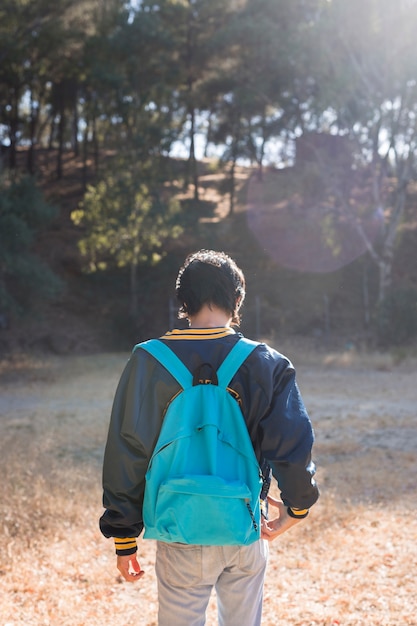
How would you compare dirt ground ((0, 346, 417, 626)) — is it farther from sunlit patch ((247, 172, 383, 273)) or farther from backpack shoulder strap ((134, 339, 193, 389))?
sunlit patch ((247, 172, 383, 273))

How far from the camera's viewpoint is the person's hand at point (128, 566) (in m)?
1.97

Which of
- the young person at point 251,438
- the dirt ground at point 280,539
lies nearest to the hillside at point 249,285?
the dirt ground at point 280,539

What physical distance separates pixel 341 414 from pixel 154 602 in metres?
6.11

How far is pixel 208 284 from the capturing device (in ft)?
6.46

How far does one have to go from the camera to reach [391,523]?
4852mm

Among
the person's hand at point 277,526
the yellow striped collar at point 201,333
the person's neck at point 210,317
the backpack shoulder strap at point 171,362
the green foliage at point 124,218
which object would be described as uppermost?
the green foliage at point 124,218

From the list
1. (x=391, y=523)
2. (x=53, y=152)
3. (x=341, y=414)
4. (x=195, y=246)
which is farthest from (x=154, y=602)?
(x=53, y=152)

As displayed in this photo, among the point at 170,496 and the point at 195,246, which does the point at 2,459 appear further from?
the point at 195,246

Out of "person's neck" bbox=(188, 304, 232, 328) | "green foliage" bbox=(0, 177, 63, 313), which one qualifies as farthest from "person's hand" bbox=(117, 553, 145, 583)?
"green foliage" bbox=(0, 177, 63, 313)

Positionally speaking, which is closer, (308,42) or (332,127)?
(308,42)

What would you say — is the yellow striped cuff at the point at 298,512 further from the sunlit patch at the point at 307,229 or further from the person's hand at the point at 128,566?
the sunlit patch at the point at 307,229

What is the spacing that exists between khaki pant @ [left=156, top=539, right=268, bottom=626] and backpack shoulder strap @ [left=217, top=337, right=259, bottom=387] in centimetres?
49

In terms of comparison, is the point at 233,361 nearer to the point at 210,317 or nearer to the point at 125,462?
the point at 210,317

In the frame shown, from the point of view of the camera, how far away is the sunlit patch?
67.1 ft
